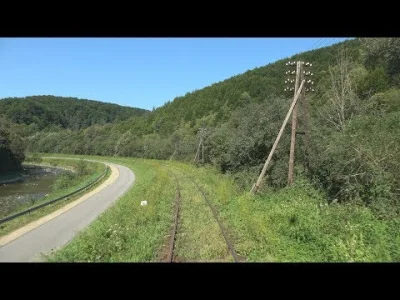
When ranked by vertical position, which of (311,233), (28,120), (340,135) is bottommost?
(311,233)

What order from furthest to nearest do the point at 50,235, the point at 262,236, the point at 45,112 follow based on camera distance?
the point at 45,112 → the point at 50,235 → the point at 262,236

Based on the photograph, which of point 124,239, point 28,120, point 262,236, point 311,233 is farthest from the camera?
point 28,120

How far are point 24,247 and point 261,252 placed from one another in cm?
814

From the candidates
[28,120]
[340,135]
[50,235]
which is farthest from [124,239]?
[28,120]

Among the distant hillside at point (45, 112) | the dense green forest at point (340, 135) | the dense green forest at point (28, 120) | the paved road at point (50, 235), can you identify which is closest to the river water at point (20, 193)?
the dense green forest at point (28, 120)

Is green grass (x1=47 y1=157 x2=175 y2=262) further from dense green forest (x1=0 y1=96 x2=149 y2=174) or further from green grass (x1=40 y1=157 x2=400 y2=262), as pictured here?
dense green forest (x1=0 y1=96 x2=149 y2=174)

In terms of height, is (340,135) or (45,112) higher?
(45,112)

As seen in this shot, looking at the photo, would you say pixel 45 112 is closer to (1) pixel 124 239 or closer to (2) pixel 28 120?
(2) pixel 28 120

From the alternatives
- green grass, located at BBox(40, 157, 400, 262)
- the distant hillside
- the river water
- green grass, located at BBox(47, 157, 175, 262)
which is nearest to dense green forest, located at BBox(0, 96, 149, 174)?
the distant hillside

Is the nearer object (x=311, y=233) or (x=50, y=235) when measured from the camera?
(x=311, y=233)

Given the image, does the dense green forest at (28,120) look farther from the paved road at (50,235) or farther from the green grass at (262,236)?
the green grass at (262,236)
